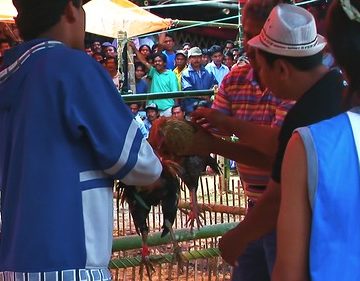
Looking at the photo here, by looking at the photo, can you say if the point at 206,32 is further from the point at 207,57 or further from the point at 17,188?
the point at 17,188

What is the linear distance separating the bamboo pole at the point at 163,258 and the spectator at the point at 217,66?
921 cm

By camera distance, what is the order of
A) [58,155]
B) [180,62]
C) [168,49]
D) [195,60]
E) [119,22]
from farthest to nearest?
[168,49], [119,22], [180,62], [195,60], [58,155]

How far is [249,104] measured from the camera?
3.06 meters

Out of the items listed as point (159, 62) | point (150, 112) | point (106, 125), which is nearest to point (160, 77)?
point (159, 62)

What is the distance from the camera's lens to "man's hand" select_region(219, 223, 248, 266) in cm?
249

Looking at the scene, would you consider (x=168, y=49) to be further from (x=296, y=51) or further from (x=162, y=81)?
(x=296, y=51)

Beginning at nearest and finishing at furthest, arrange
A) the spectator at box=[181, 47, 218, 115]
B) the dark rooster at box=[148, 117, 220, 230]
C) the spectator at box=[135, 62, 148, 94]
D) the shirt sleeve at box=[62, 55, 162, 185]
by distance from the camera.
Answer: the shirt sleeve at box=[62, 55, 162, 185], the dark rooster at box=[148, 117, 220, 230], the spectator at box=[135, 62, 148, 94], the spectator at box=[181, 47, 218, 115]

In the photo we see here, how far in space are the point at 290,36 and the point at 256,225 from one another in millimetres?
620

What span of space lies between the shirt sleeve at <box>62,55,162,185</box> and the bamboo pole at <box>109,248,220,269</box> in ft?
4.41

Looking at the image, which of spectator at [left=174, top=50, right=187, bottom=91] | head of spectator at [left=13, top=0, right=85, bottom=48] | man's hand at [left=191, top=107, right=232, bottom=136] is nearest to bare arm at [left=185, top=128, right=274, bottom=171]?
man's hand at [left=191, top=107, right=232, bottom=136]

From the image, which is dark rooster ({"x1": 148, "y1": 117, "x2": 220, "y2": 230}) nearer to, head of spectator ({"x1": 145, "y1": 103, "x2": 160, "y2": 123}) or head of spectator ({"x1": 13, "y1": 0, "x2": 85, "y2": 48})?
head of spectator ({"x1": 13, "y1": 0, "x2": 85, "y2": 48})

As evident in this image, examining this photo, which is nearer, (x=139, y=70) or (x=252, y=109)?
(x=252, y=109)

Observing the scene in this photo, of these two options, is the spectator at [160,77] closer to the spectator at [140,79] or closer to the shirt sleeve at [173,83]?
the shirt sleeve at [173,83]

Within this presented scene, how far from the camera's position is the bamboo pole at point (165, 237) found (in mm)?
4062
